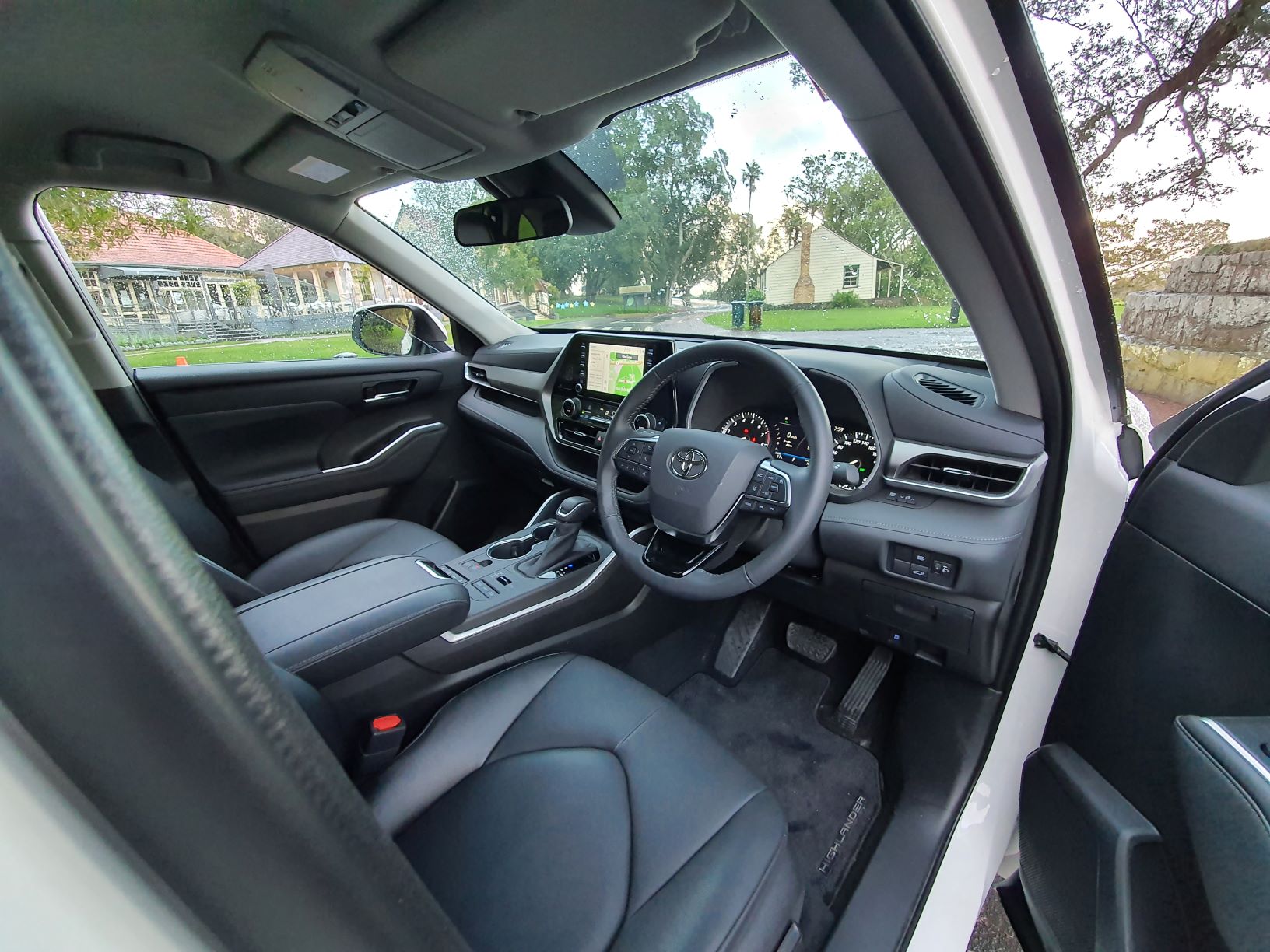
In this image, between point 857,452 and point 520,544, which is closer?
point 857,452

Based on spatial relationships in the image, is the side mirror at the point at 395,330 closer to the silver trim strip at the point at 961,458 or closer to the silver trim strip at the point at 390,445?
the silver trim strip at the point at 390,445

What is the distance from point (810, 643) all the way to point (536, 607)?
3.36 feet

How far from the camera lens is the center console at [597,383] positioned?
2.00 metres

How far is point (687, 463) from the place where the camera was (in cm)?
137

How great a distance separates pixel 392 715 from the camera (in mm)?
1280

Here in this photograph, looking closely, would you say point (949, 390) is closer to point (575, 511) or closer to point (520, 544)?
point (575, 511)

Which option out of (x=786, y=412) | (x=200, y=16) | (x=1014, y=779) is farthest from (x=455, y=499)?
(x=1014, y=779)

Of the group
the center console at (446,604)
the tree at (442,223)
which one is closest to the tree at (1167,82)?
the center console at (446,604)

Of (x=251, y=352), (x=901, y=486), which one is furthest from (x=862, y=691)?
(x=251, y=352)

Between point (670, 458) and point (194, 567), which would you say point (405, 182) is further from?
point (194, 567)

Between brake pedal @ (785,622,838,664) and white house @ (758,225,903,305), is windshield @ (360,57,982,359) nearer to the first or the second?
white house @ (758,225,903,305)

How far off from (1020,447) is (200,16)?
1.90 metres

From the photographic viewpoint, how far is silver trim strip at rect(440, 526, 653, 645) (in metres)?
1.41

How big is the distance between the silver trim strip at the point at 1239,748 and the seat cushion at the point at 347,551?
6.03ft
